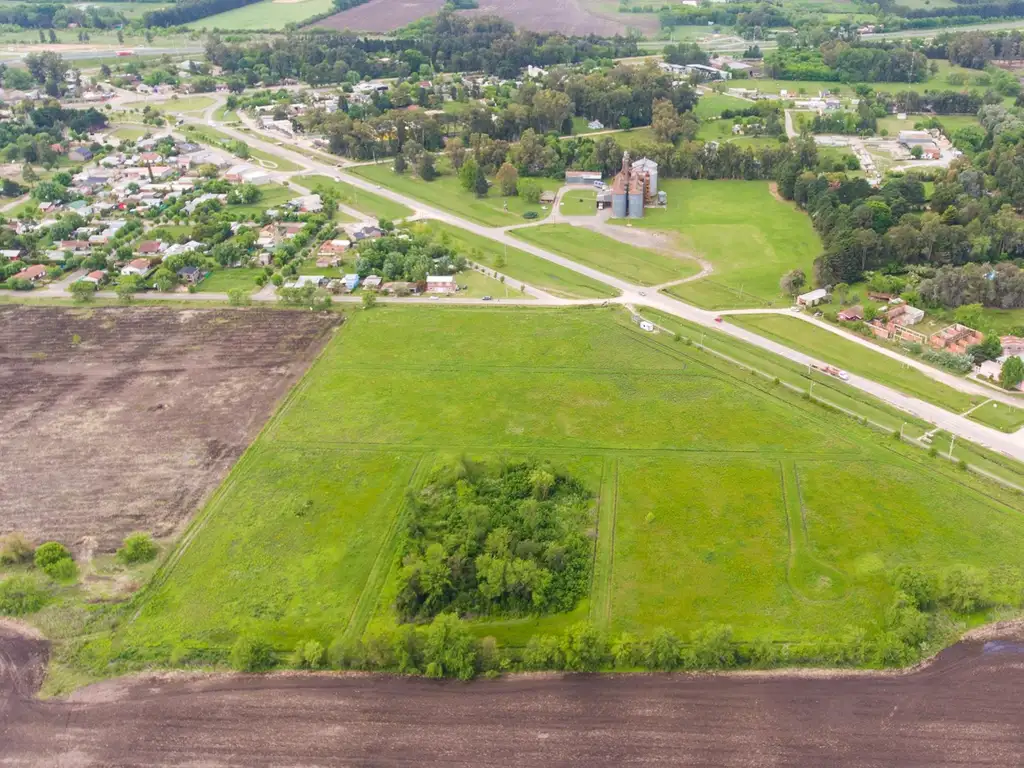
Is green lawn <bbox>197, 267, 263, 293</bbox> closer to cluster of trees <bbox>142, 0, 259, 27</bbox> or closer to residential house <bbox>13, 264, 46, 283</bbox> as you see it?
residential house <bbox>13, 264, 46, 283</bbox>

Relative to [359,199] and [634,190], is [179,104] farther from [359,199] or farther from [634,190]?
[634,190]

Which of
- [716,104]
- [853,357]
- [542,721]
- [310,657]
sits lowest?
[542,721]

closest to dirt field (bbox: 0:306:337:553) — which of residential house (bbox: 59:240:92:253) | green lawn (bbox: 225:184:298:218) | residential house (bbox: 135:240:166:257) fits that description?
residential house (bbox: 135:240:166:257)

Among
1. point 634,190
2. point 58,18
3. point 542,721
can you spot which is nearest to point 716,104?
point 634,190

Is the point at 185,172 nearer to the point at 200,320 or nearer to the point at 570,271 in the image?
the point at 200,320

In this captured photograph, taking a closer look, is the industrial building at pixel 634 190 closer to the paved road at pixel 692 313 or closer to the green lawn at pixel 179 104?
the paved road at pixel 692 313

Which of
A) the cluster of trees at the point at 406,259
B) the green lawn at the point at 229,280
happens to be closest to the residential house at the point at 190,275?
the green lawn at the point at 229,280

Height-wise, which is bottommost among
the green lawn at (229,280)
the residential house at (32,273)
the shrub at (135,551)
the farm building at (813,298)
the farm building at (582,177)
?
the shrub at (135,551)
